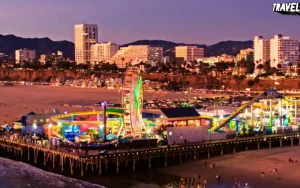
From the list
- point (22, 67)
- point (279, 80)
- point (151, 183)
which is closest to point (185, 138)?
point (151, 183)

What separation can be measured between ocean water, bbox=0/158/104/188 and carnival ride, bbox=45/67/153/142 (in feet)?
15.7

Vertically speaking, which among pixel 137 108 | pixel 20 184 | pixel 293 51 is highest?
pixel 293 51

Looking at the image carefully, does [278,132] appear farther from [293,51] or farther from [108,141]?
[293,51]

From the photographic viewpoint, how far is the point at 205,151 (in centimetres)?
4000

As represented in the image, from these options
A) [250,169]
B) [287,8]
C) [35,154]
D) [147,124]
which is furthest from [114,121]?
[287,8]

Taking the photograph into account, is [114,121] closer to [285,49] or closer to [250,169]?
[250,169]

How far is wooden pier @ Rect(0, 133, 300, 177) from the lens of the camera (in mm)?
35069

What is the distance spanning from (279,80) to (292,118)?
6455cm

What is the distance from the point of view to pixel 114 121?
43312 mm

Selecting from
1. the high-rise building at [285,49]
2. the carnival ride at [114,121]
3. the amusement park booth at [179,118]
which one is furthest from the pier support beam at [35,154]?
the high-rise building at [285,49]

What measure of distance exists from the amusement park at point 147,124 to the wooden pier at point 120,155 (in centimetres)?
110

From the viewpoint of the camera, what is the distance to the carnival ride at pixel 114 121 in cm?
3962

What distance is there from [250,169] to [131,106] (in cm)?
1011

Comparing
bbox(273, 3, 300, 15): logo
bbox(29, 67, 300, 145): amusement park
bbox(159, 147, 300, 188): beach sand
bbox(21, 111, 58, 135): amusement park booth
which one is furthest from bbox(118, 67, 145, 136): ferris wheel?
bbox(273, 3, 300, 15): logo
